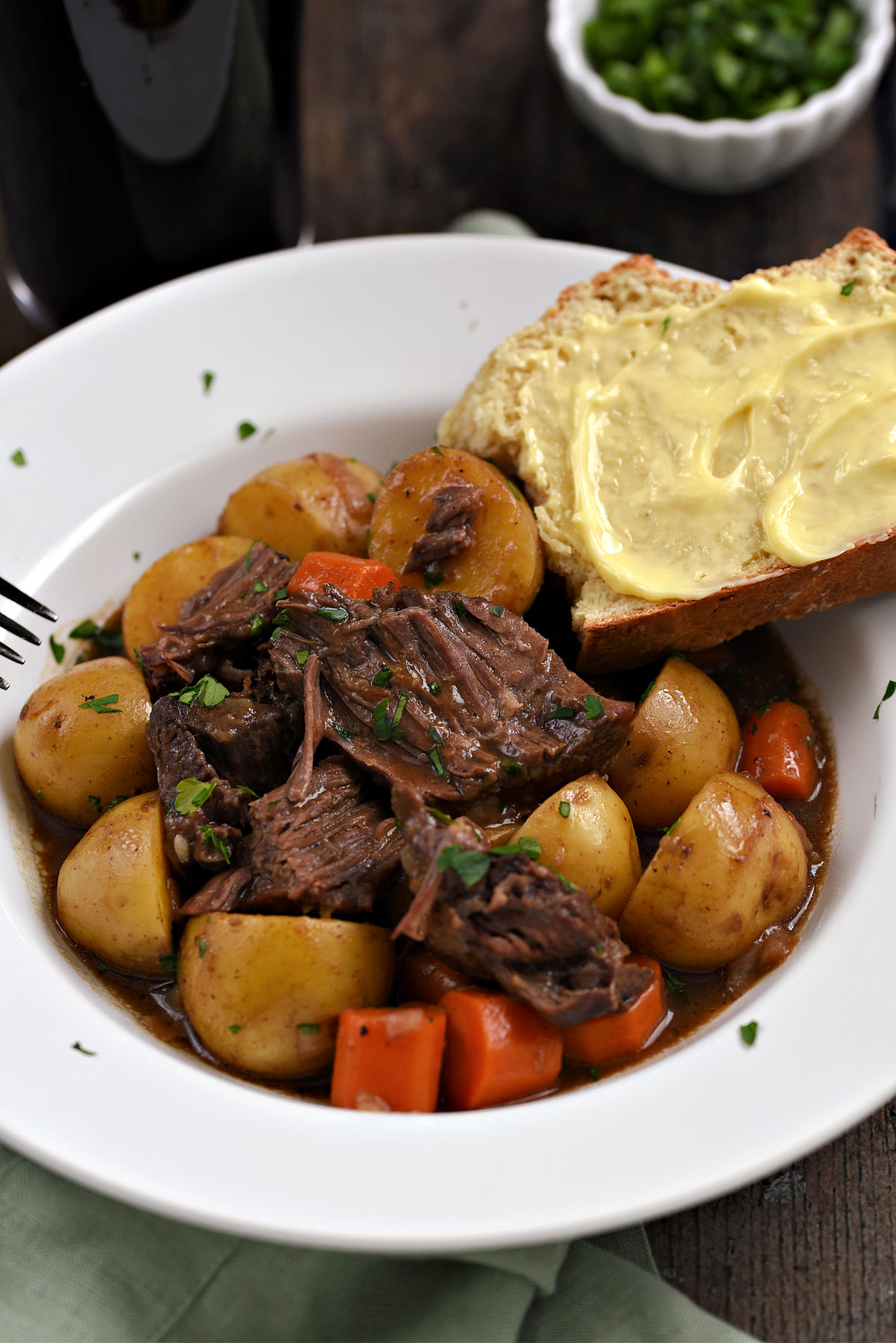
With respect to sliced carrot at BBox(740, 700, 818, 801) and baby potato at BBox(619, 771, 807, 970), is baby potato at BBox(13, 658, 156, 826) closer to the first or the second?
baby potato at BBox(619, 771, 807, 970)

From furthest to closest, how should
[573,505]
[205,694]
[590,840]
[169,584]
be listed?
1. [169,584]
2. [573,505]
3. [205,694]
4. [590,840]

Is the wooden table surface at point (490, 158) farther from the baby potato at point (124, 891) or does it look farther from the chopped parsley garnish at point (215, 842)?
the chopped parsley garnish at point (215, 842)

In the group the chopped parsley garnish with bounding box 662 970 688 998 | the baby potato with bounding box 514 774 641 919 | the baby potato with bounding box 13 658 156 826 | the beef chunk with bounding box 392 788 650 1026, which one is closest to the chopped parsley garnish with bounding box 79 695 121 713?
the baby potato with bounding box 13 658 156 826

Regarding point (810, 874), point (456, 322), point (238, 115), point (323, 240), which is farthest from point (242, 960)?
point (323, 240)

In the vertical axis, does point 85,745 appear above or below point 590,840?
above

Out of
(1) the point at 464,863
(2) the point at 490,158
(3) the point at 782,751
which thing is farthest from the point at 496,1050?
(2) the point at 490,158

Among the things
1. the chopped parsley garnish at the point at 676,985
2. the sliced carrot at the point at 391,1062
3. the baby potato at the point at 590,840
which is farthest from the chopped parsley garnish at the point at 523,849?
the chopped parsley garnish at the point at 676,985

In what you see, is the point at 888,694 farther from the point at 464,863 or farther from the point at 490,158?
the point at 490,158
